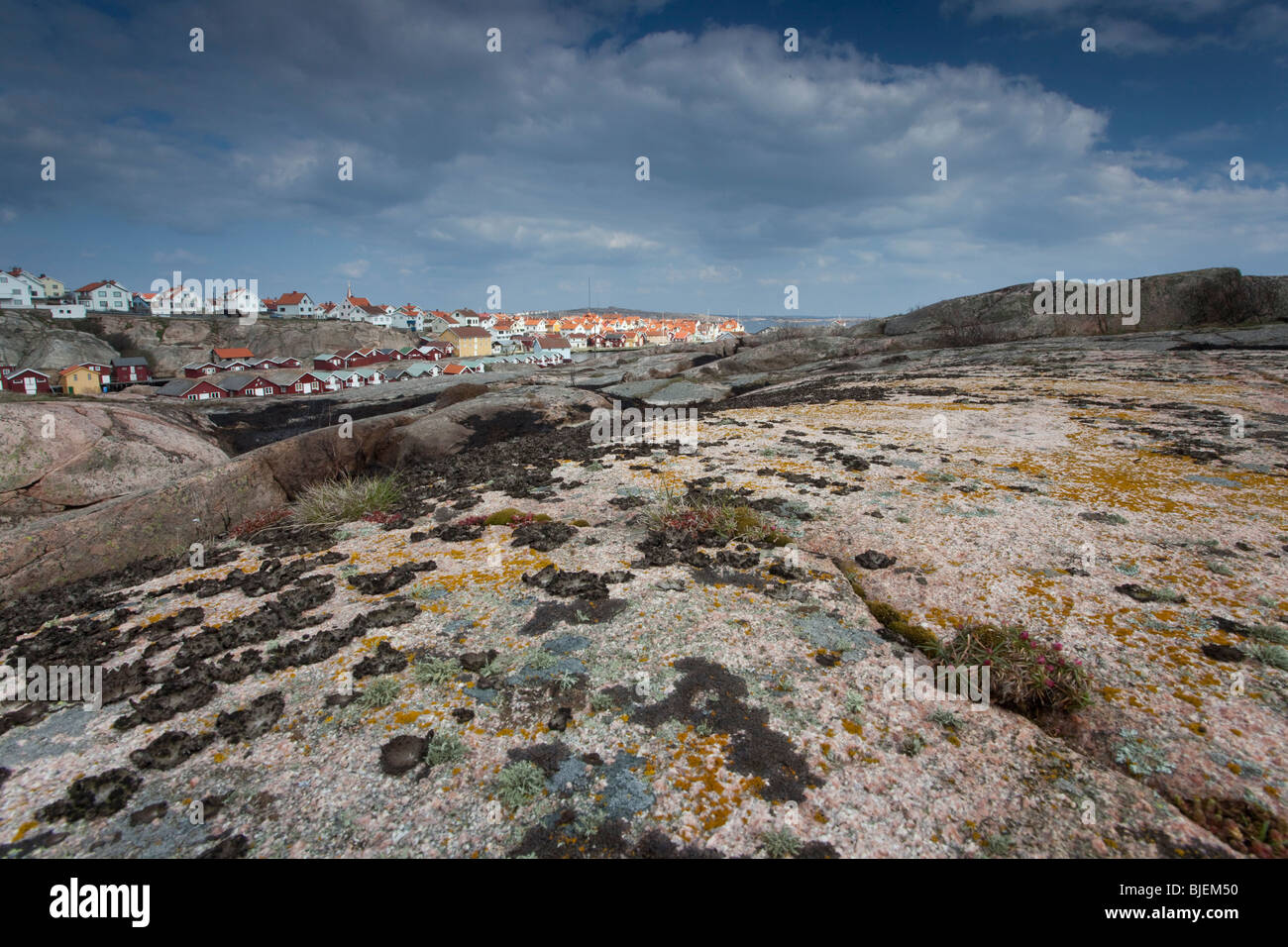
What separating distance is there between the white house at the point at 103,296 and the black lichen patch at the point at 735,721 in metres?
214

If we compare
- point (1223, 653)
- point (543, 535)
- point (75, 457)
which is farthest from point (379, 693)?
point (75, 457)

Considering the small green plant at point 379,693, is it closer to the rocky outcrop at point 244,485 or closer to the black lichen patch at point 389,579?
the black lichen patch at point 389,579

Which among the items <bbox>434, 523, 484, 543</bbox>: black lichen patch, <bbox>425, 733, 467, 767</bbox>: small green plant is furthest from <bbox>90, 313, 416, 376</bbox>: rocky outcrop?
<bbox>425, 733, 467, 767</bbox>: small green plant

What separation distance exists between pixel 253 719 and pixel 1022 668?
22.8 ft

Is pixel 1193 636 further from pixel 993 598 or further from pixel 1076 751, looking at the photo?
pixel 1076 751

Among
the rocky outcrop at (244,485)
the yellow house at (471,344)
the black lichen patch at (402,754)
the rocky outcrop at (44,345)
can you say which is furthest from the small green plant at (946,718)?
the yellow house at (471,344)

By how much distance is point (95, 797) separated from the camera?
391cm

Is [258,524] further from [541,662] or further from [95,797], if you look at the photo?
[541,662]

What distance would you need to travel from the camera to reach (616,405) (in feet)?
77.3

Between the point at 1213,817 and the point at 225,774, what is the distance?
7.14 metres

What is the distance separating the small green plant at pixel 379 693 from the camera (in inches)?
194

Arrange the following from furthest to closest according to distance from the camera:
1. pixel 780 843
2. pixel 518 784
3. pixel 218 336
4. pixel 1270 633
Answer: pixel 218 336 → pixel 1270 633 → pixel 518 784 → pixel 780 843
